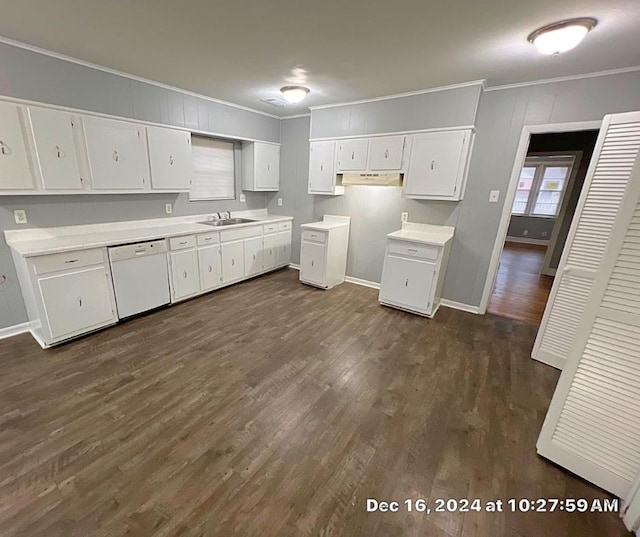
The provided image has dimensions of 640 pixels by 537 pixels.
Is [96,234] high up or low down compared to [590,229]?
down

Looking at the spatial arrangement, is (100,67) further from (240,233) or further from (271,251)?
(271,251)

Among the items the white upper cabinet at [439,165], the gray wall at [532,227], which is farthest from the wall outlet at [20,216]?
the gray wall at [532,227]

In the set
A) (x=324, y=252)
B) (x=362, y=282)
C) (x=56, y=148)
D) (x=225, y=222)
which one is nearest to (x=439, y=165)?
(x=324, y=252)

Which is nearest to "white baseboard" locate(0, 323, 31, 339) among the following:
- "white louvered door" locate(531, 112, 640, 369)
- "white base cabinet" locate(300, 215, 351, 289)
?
"white base cabinet" locate(300, 215, 351, 289)

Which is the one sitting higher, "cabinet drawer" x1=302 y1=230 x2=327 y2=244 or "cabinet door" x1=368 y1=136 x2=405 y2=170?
"cabinet door" x1=368 y1=136 x2=405 y2=170

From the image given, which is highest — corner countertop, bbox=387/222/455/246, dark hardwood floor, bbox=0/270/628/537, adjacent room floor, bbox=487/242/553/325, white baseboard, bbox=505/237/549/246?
corner countertop, bbox=387/222/455/246

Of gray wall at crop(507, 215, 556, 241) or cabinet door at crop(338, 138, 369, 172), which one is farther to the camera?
gray wall at crop(507, 215, 556, 241)

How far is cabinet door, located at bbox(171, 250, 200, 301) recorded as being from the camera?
3.47 meters

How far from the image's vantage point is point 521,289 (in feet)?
15.9

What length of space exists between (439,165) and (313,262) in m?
2.12

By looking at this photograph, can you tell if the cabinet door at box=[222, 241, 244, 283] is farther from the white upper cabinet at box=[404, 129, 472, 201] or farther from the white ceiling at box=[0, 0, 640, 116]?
the white upper cabinet at box=[404, 129, 472, 201]

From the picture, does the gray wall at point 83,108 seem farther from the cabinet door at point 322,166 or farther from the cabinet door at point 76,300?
the cabinet door at point 322,166

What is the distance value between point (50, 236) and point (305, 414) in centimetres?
308

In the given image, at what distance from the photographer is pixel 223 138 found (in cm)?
444
